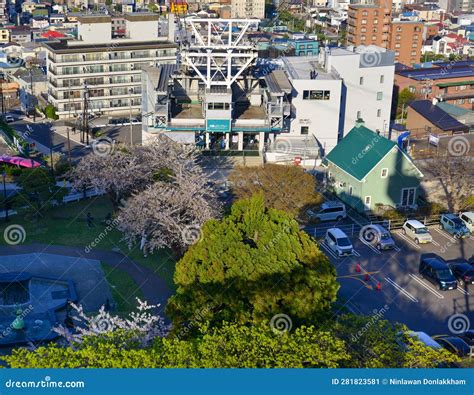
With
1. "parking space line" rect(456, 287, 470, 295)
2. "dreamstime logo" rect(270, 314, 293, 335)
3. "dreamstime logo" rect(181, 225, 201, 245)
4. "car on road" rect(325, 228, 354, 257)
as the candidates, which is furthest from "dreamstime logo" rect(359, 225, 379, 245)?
"dreamstime logo" rect(270, 314, 293, 335)

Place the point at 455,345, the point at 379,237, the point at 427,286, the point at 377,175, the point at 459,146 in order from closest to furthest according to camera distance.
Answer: the point at 455,345 → the point at 427,286 → the point at 379,237 → the point at 377,175 → the point at 459,146

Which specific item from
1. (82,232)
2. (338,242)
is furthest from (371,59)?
(82,232)

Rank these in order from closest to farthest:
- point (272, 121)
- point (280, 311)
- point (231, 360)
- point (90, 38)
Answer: point (231, 360)
point (280, 311)
point (272, 121)
point (90, 38)

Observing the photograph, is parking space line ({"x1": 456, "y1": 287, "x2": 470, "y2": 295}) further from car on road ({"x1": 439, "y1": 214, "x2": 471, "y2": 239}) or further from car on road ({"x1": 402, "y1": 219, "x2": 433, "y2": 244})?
car on road ({"x1": 439, "y1": 214, "x2": 471, "y2": 239})

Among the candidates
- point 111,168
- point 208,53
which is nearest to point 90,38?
point 208,53

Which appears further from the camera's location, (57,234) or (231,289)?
(57,234)

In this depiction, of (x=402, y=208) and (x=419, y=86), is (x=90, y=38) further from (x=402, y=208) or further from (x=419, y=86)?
(x=402, y=208)
